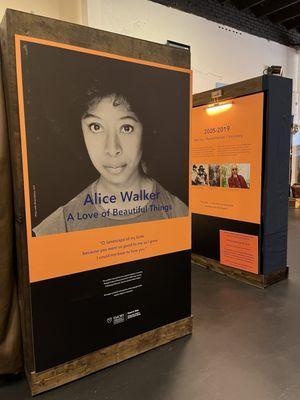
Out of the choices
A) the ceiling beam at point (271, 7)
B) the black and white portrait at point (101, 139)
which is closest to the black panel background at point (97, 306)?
the black and white portrait at point (101, 139)

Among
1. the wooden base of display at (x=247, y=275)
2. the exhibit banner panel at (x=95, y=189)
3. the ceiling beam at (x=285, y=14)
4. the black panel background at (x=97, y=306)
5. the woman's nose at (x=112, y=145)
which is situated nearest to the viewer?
the exhibit banner panel at (x=95, y=189)

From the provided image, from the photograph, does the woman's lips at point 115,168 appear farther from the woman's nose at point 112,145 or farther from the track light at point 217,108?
the track light at point 217,108

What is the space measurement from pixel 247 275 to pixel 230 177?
45.5 inches

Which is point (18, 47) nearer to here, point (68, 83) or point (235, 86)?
point (68, 83)

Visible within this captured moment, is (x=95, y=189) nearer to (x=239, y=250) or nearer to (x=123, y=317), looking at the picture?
(x=123, y=317)

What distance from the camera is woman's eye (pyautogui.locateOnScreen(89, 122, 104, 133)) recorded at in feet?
6.54

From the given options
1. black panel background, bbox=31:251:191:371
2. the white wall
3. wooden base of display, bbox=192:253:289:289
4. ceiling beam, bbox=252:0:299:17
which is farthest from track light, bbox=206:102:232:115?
ceiling beam, bbox=252:0:299:17

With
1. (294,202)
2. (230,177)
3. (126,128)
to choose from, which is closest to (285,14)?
(294,202)

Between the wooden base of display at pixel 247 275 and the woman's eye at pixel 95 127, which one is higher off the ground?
the woman's eye at pixel 95 127

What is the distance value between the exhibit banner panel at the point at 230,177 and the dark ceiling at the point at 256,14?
396 cm

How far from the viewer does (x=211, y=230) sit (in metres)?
4.09

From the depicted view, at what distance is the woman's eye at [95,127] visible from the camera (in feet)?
6.54

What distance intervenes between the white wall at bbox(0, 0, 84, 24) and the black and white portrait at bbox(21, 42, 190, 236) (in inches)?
140

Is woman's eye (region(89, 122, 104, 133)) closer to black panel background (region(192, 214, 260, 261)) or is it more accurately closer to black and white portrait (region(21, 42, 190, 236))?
black and white portrait (region(21, 42, 190, 236))
